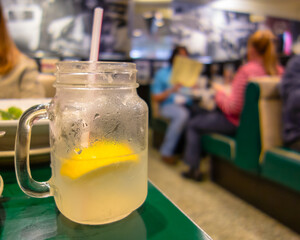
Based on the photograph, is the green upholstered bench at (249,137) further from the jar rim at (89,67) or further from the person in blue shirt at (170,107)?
the jar rim at (89,67)

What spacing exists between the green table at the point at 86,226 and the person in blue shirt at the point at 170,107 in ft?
6.82

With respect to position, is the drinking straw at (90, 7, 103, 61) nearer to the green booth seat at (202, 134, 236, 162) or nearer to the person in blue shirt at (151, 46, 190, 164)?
the green booth seat at (202, 134, 236, 162)

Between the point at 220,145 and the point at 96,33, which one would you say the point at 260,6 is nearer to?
the point at 220,145

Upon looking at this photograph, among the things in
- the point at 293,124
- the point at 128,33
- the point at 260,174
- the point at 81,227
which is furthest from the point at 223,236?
the point at 128,33

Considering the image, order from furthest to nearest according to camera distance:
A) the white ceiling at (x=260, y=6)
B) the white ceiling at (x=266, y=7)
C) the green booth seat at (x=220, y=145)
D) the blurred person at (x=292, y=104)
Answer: the white ceiling at (x=266, y=7) < the white ceiling at (x=260, y=6) < the green booth seat at (x=220, y=145) < the blurred person at (x=292, y=104)

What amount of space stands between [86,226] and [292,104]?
1.41 metres

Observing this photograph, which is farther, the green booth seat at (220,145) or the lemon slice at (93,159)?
the green booth seat at (220,145)

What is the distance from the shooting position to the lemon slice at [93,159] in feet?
1.15

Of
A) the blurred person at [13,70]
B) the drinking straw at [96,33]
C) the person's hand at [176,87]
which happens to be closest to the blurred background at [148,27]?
the person's hand at [176,87]

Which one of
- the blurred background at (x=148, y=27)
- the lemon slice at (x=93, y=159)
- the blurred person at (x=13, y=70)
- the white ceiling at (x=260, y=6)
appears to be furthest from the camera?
the white ceiling at (x=260, y=6)

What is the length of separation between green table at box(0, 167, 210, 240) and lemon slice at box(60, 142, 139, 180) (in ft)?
0.26

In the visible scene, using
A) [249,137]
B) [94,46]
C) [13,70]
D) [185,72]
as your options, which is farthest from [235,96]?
[94,46]

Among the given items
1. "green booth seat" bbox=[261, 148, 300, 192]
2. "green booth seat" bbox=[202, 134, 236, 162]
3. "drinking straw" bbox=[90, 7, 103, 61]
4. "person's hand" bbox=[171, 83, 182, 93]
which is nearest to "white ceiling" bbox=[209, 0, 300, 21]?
"person's hand" bbox=[171, 83, 182, 93]

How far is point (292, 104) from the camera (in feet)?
4.74
